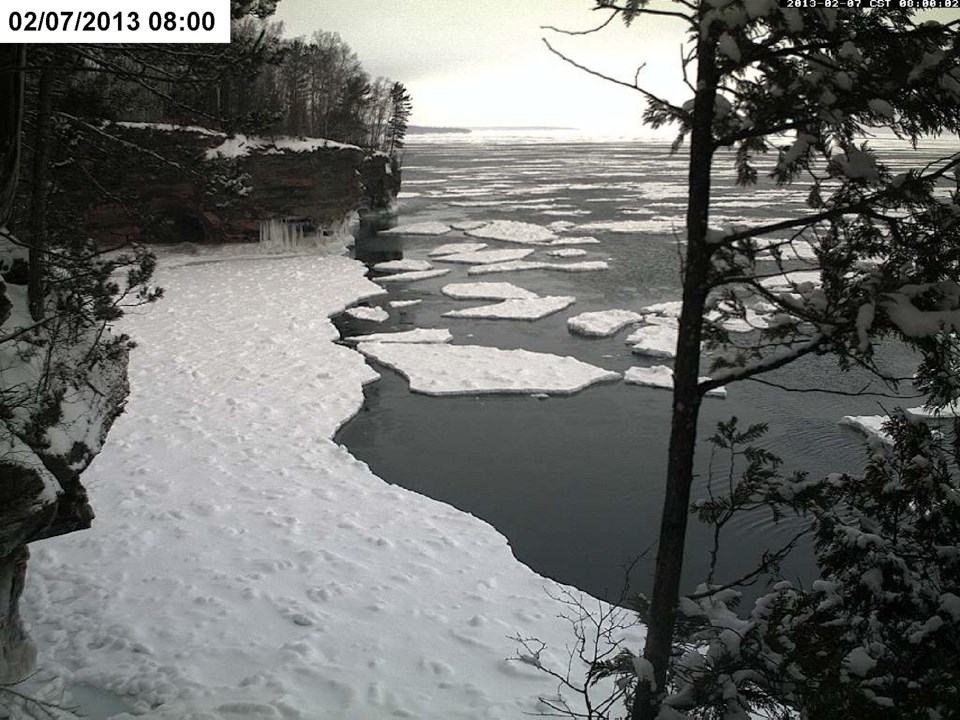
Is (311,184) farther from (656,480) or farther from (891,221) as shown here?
(891,221)

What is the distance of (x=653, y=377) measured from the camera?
15555 mm

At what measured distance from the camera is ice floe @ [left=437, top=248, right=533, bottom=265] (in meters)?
28.9

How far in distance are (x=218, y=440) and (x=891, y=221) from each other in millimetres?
10717

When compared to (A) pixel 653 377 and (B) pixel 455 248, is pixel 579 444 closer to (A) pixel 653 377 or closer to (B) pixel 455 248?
(A) pixel 653 377

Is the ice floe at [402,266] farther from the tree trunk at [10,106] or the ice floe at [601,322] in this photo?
the tree trunk at [10,106]

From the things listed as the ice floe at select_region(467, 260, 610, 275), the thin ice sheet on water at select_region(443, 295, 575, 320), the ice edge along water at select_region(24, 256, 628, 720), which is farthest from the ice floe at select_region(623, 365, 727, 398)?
the ice floe at select_region(467, 260, 610, 275)

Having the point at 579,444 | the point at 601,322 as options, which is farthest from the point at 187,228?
the point at 579,444

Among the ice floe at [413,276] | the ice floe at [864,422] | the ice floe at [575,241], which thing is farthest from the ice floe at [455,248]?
the ice floe at [864,422]

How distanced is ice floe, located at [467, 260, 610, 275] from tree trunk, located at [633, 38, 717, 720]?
2249 centimetres

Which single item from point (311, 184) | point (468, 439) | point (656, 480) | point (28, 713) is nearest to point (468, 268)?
point (311, 184)

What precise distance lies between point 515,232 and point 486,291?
11.7m

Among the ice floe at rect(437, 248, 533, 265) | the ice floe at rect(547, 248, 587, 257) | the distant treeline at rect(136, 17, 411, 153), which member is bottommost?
the ice floe at rect(437, 248, 533, 265)

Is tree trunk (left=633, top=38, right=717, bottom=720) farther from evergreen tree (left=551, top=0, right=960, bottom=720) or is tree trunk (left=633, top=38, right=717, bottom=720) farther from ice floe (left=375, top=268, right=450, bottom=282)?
ice floe (left=375, top=268, right=450, bottom=282)
